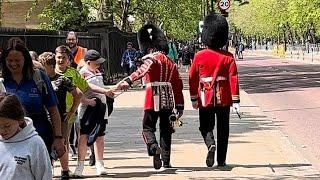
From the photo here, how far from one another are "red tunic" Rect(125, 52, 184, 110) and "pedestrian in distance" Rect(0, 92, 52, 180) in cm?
486

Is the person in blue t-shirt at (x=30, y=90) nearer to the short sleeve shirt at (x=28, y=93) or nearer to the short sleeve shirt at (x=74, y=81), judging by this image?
the short sleeve shirt at (x=28, y=93)

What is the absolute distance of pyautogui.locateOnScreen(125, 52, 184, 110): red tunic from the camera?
945cm

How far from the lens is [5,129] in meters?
4.35

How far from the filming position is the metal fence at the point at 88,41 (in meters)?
17.0

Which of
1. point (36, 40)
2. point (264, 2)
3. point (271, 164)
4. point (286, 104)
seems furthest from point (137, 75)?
point (264, 2)

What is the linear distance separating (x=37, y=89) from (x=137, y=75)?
120 inches

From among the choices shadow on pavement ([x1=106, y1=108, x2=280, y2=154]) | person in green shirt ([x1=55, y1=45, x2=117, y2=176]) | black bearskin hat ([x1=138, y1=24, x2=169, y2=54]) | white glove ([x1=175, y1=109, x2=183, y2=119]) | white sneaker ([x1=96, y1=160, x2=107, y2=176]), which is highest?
black bearskin hat ([x1=138, y1=24, x2=169, y2=54])

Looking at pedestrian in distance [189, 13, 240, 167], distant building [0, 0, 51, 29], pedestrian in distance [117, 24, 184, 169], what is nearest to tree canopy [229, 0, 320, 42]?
distant building [0, 0, 51, 29]

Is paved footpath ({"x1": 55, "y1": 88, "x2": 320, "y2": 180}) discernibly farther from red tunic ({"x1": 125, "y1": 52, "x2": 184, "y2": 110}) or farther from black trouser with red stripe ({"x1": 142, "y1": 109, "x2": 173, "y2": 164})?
red tunic ({"x1": 125, "y1": 52, "x2": 184, "y2": 110})

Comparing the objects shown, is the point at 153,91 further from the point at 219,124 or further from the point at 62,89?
the point at 62,89

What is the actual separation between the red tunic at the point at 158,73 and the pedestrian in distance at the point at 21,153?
15.9 ft

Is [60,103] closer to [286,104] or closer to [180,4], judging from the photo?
[286,104]

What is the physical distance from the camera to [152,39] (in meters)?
9.97

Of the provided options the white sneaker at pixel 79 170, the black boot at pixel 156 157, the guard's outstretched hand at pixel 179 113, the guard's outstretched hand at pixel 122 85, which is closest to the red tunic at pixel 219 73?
the guard's outstretched hand at pixel 179 113
